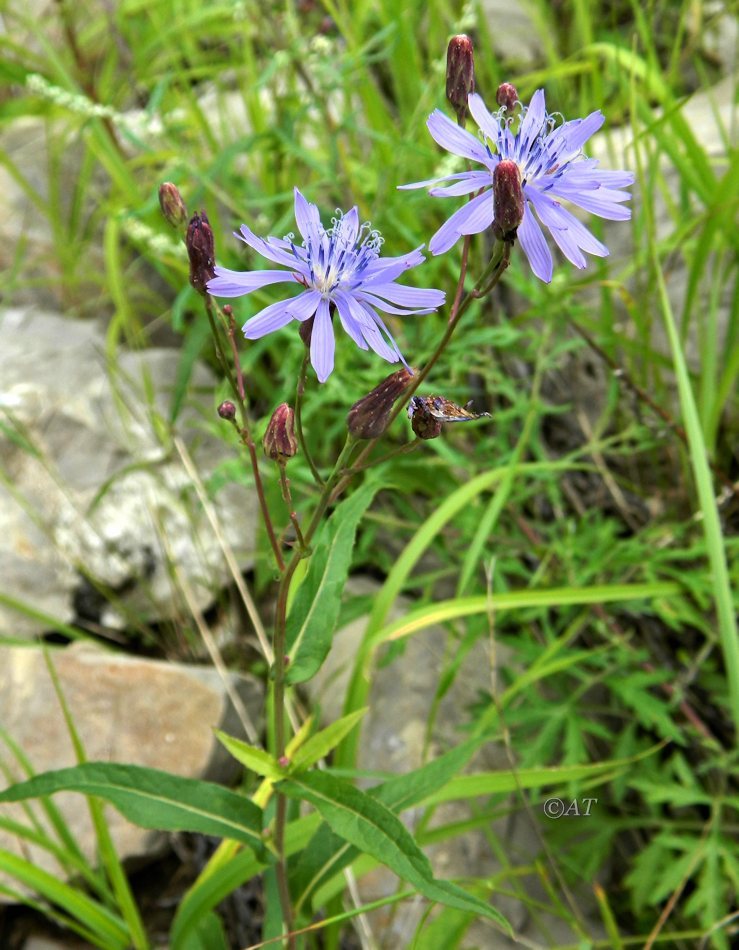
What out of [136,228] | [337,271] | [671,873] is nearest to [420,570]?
[671,873]

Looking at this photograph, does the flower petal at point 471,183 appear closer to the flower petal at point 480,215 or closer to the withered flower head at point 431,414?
the flower petal at point 480,215

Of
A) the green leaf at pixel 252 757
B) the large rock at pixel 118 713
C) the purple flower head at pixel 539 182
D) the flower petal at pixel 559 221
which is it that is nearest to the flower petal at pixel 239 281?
the purple flower head at pixel 539 182

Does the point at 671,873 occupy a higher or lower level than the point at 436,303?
lower

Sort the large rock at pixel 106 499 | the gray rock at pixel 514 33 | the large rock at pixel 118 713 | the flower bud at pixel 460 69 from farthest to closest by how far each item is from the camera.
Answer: the gray rock at pixel 514 33 < the large rock at pixel 106 499 < the large rock at pixel 118 713 < the flower bud at pixel 460 69

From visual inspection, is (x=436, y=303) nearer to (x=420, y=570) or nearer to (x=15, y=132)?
(x=420, y=570)

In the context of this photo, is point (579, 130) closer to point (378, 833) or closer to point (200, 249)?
point (200, 249)

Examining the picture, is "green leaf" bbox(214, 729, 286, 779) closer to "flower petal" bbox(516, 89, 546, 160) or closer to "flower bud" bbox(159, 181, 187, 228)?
"flower bud" bbox(159, 181, 187, 228)

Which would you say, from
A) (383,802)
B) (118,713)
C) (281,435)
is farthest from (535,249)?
(118,713)
